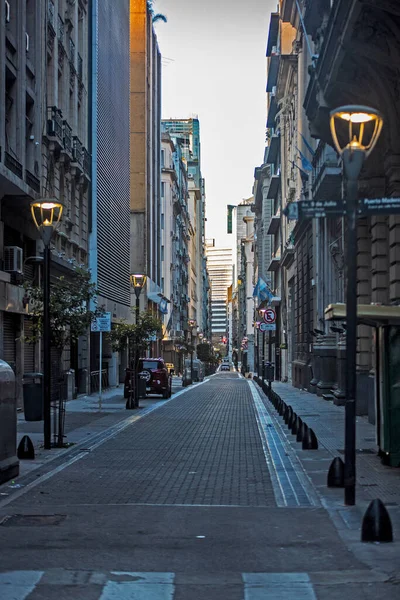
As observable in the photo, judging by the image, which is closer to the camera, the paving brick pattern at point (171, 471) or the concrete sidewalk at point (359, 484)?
the concrete sidewalk at point (359, 484)

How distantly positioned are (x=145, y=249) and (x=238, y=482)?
53.9 m

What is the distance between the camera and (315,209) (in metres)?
9.70

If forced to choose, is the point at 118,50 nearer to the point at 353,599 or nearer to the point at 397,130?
the point at 397,130

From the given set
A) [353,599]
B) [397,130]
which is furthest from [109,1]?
[353,599]

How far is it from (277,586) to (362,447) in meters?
9.65

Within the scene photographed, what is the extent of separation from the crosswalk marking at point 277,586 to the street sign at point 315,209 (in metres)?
4.09

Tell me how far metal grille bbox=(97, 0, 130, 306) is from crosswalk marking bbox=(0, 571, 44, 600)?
34.0m

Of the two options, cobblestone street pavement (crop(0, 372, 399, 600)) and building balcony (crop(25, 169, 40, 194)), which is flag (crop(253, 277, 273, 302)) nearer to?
building balcony (crop(25, 169, 40, 194))

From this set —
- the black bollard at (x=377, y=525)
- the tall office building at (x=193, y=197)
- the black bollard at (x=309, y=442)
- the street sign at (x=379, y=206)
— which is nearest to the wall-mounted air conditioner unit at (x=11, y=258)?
the black bollard at (x=309, y=442)

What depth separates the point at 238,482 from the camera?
40.7 feet

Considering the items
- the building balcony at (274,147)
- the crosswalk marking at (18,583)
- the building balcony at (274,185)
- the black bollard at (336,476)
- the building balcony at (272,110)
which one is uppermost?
the building balcony at (272,110)

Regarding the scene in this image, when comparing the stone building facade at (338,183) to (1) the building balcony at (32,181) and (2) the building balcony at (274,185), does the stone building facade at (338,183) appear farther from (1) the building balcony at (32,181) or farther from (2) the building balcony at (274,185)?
(2) the building balcony at (274,185)

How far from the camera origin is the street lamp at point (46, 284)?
629 inches

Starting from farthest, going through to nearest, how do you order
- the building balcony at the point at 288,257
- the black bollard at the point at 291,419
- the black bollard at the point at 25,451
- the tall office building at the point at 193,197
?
the tall office building at the point at 193,197, the building balcony at the point at 288,257, the black bollard at the point at 291,419, the black bollard at the point at 25,451
